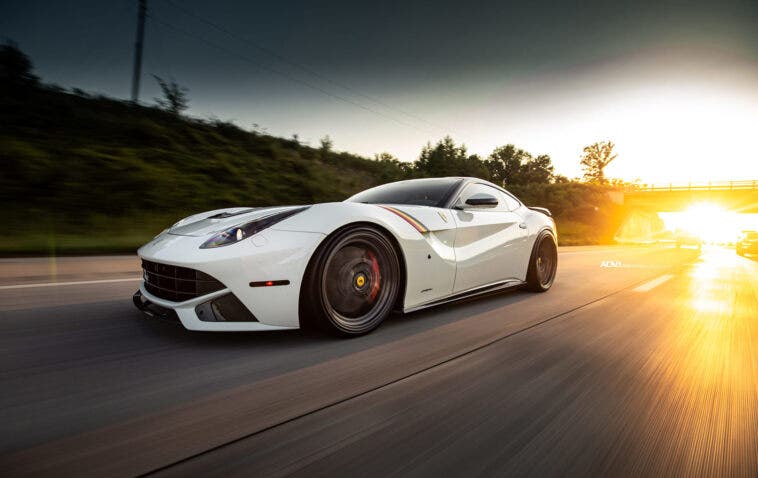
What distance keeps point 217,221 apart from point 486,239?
7.17 feet

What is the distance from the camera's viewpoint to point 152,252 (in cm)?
260

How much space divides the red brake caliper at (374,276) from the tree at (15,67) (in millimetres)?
14475

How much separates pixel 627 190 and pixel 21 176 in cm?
5779

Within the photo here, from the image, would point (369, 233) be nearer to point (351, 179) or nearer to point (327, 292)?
point (327, 292)

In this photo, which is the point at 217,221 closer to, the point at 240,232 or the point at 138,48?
the point at 240,232

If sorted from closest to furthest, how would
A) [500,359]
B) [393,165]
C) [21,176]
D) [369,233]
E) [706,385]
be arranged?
[706,385] < [500,359] < [369,233] < [21,176] < [393,165]

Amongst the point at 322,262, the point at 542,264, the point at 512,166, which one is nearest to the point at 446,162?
the point at 542,264

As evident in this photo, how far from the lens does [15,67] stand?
12.4 m

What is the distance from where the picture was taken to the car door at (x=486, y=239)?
3475 millimetres

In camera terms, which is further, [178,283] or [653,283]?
[653,283]

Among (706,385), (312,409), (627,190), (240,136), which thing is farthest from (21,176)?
(627,190)

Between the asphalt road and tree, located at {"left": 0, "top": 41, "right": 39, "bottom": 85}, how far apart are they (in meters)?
12.5

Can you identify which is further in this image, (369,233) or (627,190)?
(627,190)

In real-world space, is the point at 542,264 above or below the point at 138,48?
below
